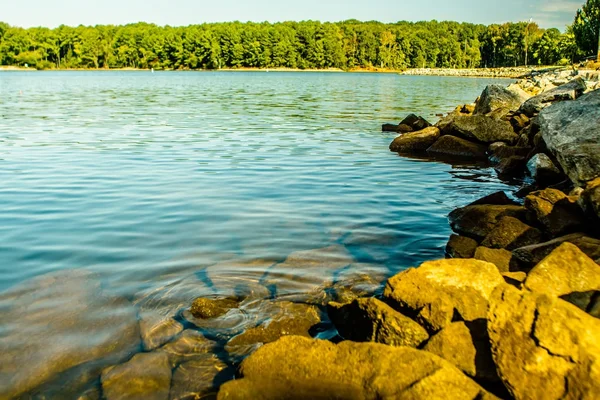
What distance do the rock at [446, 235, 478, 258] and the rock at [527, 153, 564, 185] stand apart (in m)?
4.99

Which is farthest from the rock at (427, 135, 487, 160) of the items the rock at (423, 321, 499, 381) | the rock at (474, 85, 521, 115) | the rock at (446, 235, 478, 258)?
the rock at (423, 321, 499, 381)

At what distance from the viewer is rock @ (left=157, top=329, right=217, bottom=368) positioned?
479 cm

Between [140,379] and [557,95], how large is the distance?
1612cm

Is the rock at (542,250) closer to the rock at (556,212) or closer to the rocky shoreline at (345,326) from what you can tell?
the rocky shoreline at (345,326)

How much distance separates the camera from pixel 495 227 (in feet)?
24.0

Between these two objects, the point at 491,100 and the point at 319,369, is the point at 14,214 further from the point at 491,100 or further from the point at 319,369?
the point at 491,100

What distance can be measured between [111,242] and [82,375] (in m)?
3.69

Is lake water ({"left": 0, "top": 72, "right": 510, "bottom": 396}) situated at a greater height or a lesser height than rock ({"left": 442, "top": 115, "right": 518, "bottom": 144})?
lesser

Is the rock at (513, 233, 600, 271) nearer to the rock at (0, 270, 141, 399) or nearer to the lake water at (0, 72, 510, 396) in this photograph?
the lake water at (0, 72, 510, 396)

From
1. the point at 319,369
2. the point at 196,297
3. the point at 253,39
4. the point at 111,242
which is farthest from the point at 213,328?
the point at 253,39

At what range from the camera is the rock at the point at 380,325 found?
4.22 meters

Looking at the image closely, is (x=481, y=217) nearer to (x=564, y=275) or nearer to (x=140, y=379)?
(x=564, y=275)

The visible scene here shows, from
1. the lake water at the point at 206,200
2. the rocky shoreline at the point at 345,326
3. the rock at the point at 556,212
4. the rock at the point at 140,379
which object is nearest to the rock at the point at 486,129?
the lake water at the point at 206,200

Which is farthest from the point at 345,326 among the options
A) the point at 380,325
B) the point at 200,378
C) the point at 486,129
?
the point at 486,129
